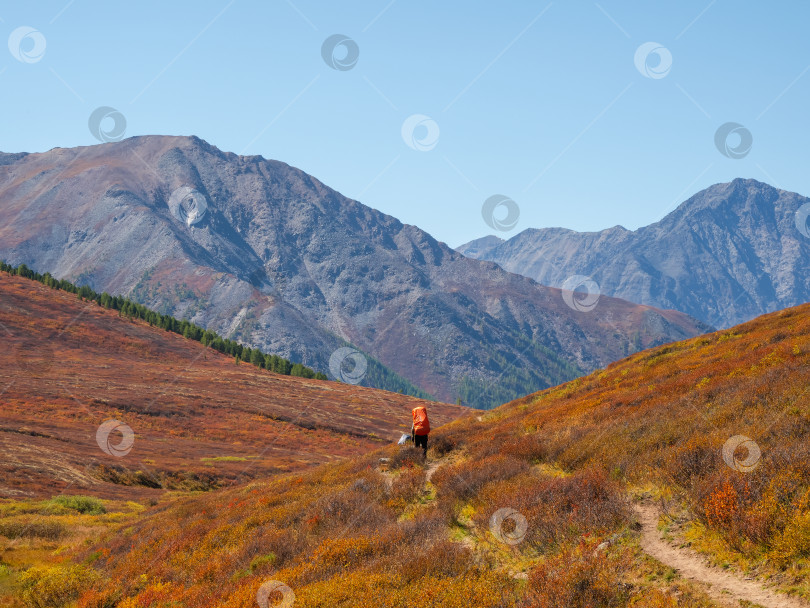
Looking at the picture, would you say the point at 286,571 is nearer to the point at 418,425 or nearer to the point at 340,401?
the point at 418,425

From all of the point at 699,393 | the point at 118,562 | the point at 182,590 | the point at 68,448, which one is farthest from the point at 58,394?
the point at 699,393

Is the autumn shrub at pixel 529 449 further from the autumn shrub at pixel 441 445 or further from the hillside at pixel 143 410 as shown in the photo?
the hillside at pixel 143 410

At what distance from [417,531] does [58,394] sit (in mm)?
61405

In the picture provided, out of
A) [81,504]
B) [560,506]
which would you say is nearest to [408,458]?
[560,506]

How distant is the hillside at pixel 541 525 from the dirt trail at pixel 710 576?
0.20 feet

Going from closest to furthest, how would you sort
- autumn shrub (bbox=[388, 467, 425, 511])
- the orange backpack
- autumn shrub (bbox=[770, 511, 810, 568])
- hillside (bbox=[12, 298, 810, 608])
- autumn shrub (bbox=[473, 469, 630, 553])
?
autumn shrub (bbox=[770, 511, 810, 568]), hillside (bbox=[12, 298, 810, 608]), autumn shrub (bbox=[473, 469, 630, 553]), autumn shrub (bbox=[388, 467, 425, 511]), the orange backpack

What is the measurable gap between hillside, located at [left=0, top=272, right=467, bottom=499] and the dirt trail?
96.2 feet

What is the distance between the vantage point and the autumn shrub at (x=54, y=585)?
11.8 meters

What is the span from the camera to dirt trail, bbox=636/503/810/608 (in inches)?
241

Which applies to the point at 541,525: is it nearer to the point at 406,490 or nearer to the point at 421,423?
the point at 406,490

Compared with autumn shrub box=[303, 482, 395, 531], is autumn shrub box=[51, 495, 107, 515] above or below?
below

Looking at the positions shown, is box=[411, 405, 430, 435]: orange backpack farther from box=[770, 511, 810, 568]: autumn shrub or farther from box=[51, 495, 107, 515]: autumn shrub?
box=[51, 495, 107, 515]: autumn shrub

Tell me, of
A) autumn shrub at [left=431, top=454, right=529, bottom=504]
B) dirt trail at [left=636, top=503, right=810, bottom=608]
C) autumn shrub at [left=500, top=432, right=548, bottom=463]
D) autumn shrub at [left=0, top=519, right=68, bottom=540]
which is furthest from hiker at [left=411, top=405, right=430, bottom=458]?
autumn shrub at [left=0, top=519, right=68, bottom=540]

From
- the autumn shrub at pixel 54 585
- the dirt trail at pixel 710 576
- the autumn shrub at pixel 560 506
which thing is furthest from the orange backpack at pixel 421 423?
the autumn shrub at pixel 54 585
